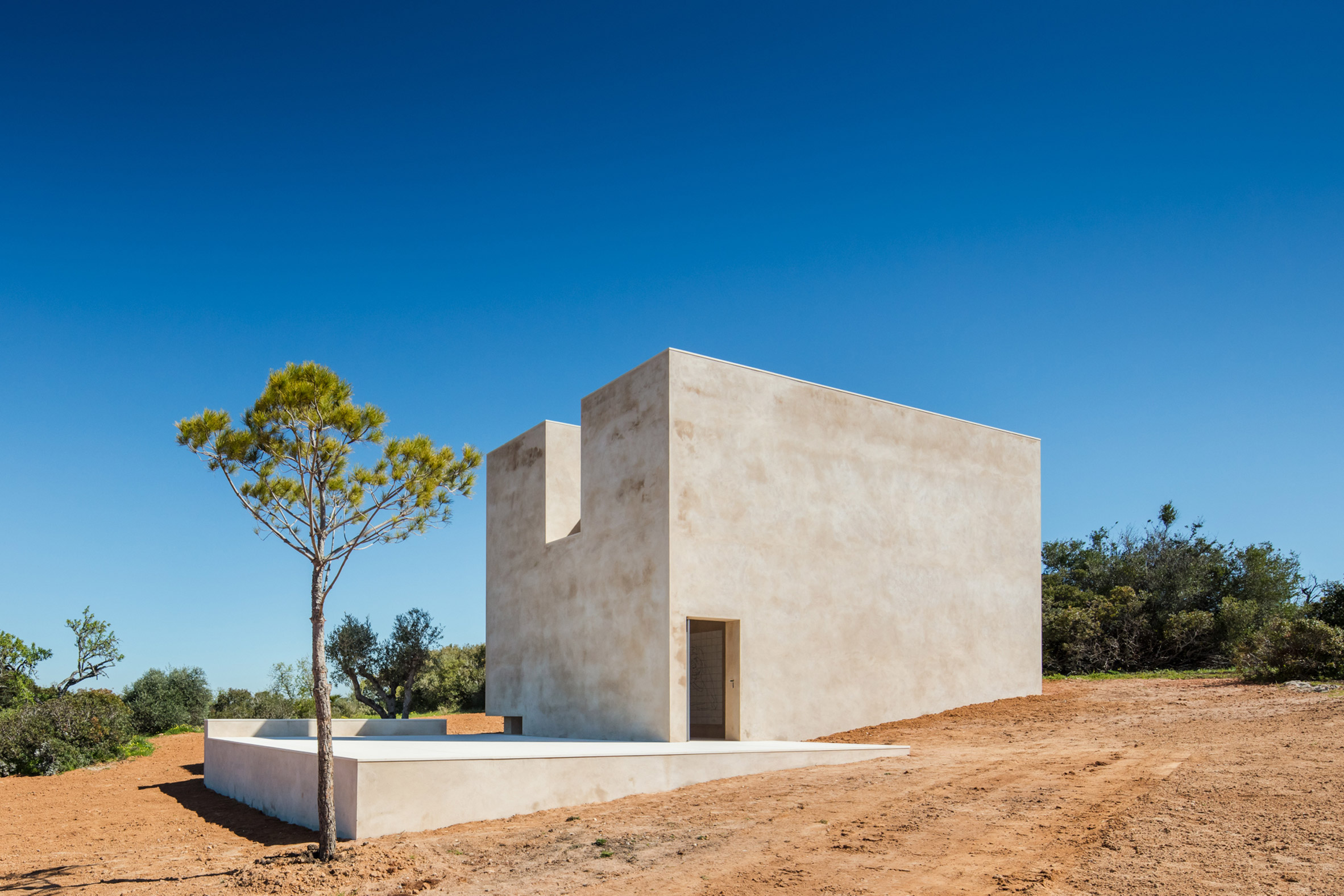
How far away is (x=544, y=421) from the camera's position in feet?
53.7

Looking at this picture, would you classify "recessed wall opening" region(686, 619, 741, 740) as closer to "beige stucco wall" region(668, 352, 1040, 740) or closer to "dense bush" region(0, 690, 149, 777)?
"beige stucco wall" region(668, 352, 1040, 740)

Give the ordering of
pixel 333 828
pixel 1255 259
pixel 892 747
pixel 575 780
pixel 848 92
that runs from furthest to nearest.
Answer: pixel 1255 259 < pixel 848 92 < pixel 892 747 < pixel 575 780 < pixel 333 828

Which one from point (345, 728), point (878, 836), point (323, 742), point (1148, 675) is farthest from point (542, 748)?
point (1148, 675)

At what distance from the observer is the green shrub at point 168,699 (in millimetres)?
23625

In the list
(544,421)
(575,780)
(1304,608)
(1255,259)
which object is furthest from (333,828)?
(1304,608)

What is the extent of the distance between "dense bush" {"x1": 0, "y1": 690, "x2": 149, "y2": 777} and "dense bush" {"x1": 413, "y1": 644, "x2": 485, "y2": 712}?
29.4 feet

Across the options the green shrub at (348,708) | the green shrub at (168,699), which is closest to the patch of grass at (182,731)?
the green shrub at (168,699)

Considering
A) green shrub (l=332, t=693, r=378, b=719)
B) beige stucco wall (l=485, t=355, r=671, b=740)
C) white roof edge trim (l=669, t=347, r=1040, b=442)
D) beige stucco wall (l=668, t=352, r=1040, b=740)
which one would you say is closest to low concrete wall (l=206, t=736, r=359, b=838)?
beige stucco wall (l=485, t=355, r=671, b=740)

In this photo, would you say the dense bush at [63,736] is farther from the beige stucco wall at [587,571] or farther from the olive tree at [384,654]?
the beige stucco wall at [587,571]

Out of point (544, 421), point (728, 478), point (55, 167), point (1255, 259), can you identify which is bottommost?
point (728, 478)

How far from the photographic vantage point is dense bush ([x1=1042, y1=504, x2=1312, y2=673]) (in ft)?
73.6

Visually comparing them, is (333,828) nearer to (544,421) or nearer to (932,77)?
(544,421)

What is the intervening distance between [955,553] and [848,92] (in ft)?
26.8

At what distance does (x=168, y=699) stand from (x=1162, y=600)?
28.1 m
